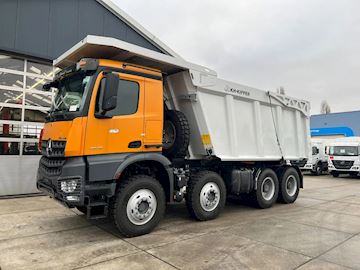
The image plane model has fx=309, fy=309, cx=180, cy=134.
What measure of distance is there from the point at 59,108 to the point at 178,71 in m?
2.50

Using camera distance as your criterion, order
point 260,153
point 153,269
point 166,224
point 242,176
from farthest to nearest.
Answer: point 260,153 → point 242,176 → point 166,224 → point 153,269

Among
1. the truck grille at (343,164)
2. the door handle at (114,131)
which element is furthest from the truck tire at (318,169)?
the door handle at (114,131)

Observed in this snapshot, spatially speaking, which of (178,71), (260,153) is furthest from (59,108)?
(260,153)

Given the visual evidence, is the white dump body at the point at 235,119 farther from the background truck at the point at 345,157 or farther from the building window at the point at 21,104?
the background truck at the point at 345,157

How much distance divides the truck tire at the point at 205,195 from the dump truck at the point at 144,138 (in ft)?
0.07

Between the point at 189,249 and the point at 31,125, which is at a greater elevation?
the point at 31,125


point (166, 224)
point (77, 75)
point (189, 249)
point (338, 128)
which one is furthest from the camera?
point (338, 128)

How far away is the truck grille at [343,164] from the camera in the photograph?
18172 mm

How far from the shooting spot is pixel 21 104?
374 inches

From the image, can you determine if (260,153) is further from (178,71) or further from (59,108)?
(59,108)

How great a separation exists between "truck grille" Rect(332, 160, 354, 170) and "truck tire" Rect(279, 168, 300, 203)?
11198mm

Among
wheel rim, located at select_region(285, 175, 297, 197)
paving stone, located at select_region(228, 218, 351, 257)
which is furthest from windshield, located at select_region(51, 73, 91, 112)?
wheel rim, located at select_region(285, 175, 297, 197)

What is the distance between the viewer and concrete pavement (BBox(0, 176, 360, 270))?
13.5 feet

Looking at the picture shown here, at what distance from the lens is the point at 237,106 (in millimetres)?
7395
